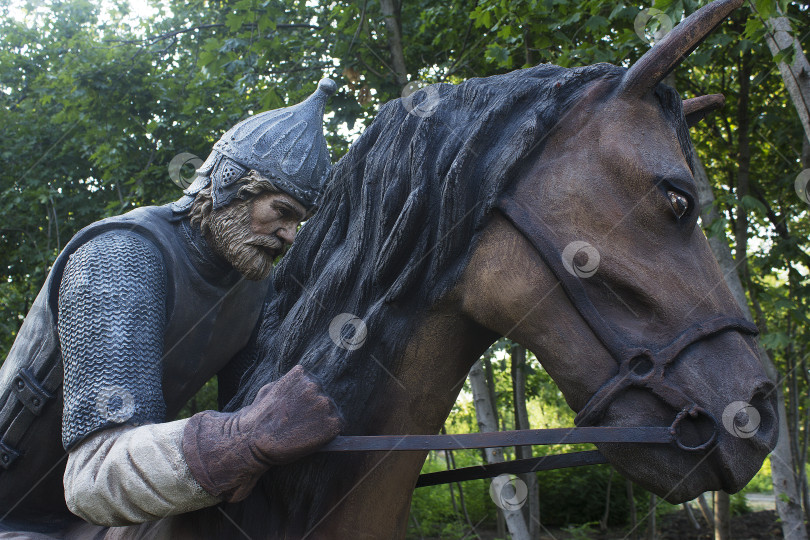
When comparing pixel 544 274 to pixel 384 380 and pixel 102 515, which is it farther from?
pixel 102 515

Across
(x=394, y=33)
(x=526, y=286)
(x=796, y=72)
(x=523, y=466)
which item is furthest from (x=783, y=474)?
(x=526, y=286)

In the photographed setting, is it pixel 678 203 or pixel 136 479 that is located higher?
pixel 678 203

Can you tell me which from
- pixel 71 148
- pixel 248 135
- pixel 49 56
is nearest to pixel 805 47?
pixel 248 135

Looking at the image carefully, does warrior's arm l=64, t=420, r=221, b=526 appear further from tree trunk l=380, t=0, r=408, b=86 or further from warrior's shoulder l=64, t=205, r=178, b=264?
tree trunk l=380, t=0, r=408, b=86

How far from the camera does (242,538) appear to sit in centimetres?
167

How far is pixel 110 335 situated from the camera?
162 centimetres

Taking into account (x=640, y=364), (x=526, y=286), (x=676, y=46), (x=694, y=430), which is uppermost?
(x=676, y=46)

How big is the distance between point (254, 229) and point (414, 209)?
55cm

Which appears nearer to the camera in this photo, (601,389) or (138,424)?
(601,389)

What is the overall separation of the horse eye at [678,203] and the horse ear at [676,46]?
236 millimetres

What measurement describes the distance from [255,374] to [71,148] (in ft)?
27.8

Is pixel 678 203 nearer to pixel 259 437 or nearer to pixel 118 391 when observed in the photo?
pixel 259 437

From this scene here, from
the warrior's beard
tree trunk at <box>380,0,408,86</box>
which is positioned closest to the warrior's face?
the warrior's beard

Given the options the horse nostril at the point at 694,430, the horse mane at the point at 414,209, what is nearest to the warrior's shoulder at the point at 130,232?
the horse mane at the point at 414,209
